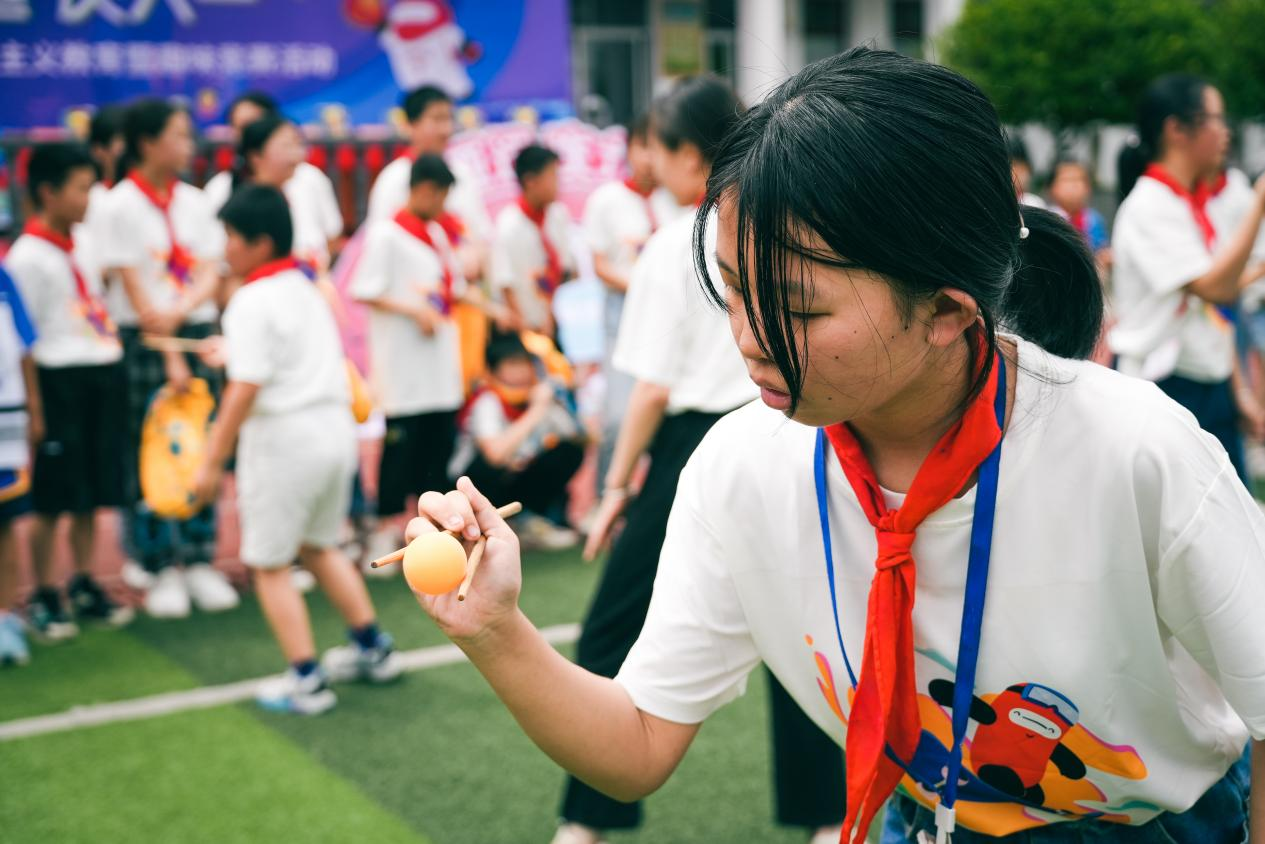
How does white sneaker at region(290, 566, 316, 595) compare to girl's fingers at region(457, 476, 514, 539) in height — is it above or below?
below

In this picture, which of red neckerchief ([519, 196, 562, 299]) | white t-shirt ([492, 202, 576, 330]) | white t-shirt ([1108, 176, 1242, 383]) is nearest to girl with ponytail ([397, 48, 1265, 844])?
white t-shirt ([1108, 176, 1242, 383])

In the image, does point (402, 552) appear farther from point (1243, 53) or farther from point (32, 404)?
point (1243, 53)

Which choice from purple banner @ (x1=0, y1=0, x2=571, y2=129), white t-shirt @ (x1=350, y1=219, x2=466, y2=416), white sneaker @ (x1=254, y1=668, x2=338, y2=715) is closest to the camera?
white sneaker @ (x1=254, y1=668, x2=338, y2=715)

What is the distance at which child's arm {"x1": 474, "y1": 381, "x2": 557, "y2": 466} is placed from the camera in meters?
6.21

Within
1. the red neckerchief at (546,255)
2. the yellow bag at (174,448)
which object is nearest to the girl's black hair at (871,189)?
the yellow bag at (174,448)

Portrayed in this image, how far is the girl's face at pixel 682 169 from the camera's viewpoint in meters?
3.48

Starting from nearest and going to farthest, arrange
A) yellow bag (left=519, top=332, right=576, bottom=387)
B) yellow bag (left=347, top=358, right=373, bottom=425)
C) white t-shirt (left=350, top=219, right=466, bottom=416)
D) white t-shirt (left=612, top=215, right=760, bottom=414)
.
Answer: white t-shirt (left=612, top=215, right=760, bottom=414) → yellow bag (left=347, top=358, right=373, bottom=425) → white t-shirt (left=350, top=219, right=466, bottom=416) → yellow bag (left=519, top=332, right=576, bottom=387)

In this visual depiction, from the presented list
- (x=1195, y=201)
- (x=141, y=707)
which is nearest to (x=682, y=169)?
(x=1195, y=201)

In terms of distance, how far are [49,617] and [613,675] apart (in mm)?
3017

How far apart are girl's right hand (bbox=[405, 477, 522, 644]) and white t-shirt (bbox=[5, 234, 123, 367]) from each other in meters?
4.24

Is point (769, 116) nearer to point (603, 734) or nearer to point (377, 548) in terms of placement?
point (603, 734)

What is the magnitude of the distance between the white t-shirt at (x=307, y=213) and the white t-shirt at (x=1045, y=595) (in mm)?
5012

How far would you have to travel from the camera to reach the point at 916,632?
63.7 inches

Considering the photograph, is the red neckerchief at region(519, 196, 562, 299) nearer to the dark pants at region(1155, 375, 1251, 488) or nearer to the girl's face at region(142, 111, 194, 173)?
the girl's face at region(142, 111, 194, 173)
